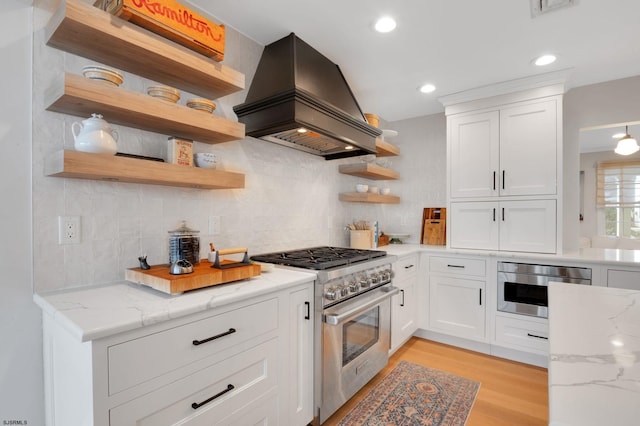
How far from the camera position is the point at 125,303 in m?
1.15

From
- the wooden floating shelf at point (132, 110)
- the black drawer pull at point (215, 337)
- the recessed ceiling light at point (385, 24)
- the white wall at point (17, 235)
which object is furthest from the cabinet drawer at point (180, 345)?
the recessed ceiling light at point (385, 24)

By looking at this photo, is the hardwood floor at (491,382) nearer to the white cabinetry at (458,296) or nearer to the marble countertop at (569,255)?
the white cabinetry at (458,296)

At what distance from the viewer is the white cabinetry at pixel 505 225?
8.77ft

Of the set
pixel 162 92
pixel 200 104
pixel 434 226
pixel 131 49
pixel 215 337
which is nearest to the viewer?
pixel 215 337

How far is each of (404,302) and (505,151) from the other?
5.55ft

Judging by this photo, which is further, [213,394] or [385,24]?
[385,24]

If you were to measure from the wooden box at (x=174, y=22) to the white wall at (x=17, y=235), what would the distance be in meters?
0.38

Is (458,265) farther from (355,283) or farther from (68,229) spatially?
(68,229)

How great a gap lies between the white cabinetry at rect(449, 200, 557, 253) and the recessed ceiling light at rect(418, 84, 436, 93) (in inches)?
45.3

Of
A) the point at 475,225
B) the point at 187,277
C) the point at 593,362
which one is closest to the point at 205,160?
the point at 187,277

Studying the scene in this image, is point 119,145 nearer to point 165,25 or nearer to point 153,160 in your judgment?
point 153,160

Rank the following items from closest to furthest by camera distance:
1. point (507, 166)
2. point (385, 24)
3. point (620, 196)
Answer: point (385, 24)
point (507, 166)
point (620, 196)

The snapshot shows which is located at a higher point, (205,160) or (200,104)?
(200,104)

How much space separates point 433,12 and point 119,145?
1.90 meters
